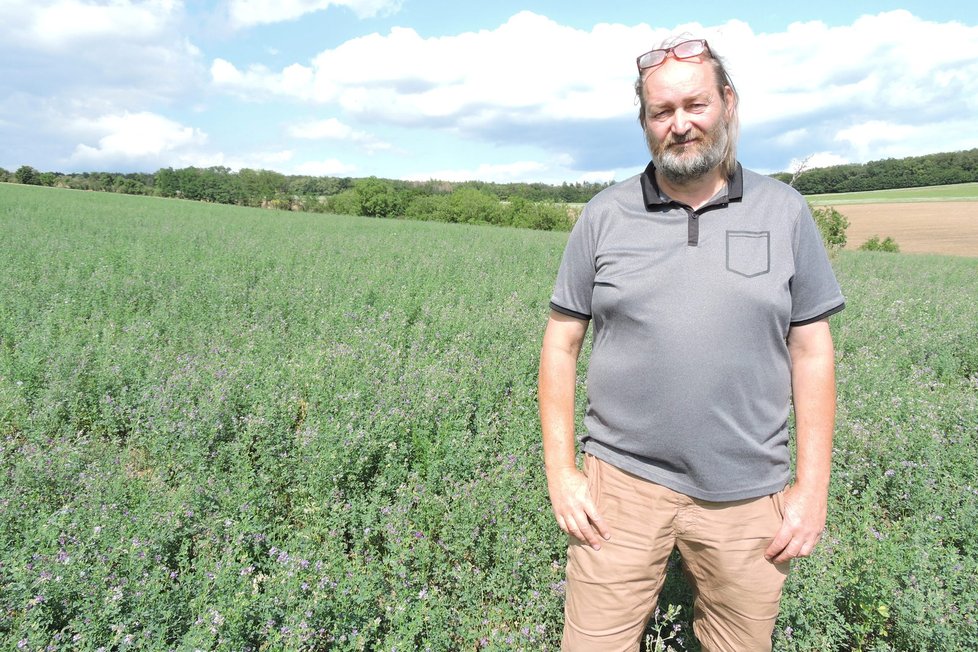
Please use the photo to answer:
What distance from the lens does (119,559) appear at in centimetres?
269

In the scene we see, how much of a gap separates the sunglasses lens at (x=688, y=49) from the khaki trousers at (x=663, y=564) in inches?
56.8

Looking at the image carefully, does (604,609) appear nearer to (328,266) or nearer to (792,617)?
(792,617)

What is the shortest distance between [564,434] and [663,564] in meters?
0.58

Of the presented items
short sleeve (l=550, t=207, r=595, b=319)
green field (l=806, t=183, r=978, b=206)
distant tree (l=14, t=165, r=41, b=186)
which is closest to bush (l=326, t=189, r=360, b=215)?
distant tree (l=14, t=165, r=41, b=186)

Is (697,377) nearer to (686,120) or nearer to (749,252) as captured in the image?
(749,252)

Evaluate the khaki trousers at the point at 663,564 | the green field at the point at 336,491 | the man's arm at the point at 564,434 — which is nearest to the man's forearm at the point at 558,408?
the man's arm at the point at 564,434

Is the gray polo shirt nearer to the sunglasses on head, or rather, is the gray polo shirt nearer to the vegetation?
the sunglasses on head

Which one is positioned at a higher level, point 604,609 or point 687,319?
point 687,319

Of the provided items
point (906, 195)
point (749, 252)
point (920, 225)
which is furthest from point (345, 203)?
point (749, 252)

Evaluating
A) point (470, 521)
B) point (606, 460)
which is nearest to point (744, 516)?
point (606, 460)

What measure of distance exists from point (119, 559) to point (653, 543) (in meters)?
2.48

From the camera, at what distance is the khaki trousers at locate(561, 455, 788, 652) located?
6.25 feet

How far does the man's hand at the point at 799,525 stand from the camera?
188 cm

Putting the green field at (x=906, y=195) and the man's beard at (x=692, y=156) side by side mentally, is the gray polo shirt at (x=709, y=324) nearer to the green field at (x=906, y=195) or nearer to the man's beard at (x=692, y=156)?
the man's beard at (x=692, y=156)
